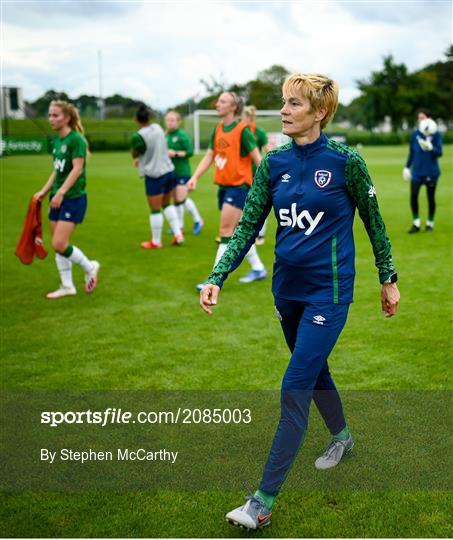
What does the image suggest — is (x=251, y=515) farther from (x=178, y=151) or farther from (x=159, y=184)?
(x=178, y=151)

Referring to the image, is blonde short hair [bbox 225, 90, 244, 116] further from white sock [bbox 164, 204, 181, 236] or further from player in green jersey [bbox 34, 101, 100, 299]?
white sock [bbox 164, 204, 181, 236]

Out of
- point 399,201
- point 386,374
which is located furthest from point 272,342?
point 399,201

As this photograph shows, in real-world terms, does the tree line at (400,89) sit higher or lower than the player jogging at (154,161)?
higher

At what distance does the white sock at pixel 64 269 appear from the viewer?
8922 millimetres

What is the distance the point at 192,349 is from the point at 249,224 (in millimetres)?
2963

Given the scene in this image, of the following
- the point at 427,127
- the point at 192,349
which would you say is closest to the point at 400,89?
the point at 427,127

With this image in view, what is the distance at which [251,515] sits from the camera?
11.9ft

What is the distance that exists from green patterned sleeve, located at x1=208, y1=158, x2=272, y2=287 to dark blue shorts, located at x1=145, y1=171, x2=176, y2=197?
8257 mm

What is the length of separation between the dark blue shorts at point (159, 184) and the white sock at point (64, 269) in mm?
3381

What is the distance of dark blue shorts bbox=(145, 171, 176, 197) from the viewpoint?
39.5 ft

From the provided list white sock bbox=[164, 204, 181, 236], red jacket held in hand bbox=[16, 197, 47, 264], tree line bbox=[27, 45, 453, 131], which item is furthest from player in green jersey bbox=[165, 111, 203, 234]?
tree line bbox=[27, 45, 453, 131]

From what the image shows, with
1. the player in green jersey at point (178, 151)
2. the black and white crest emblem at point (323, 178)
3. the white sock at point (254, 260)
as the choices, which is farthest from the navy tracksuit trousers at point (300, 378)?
the player in green jersey at point (178, 151)

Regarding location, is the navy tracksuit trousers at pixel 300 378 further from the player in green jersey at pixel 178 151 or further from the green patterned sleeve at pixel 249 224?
the player in green jersey at pixel 178 151

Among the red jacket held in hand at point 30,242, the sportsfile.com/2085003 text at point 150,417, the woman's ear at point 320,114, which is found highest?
the woman's ear at point 320,114
